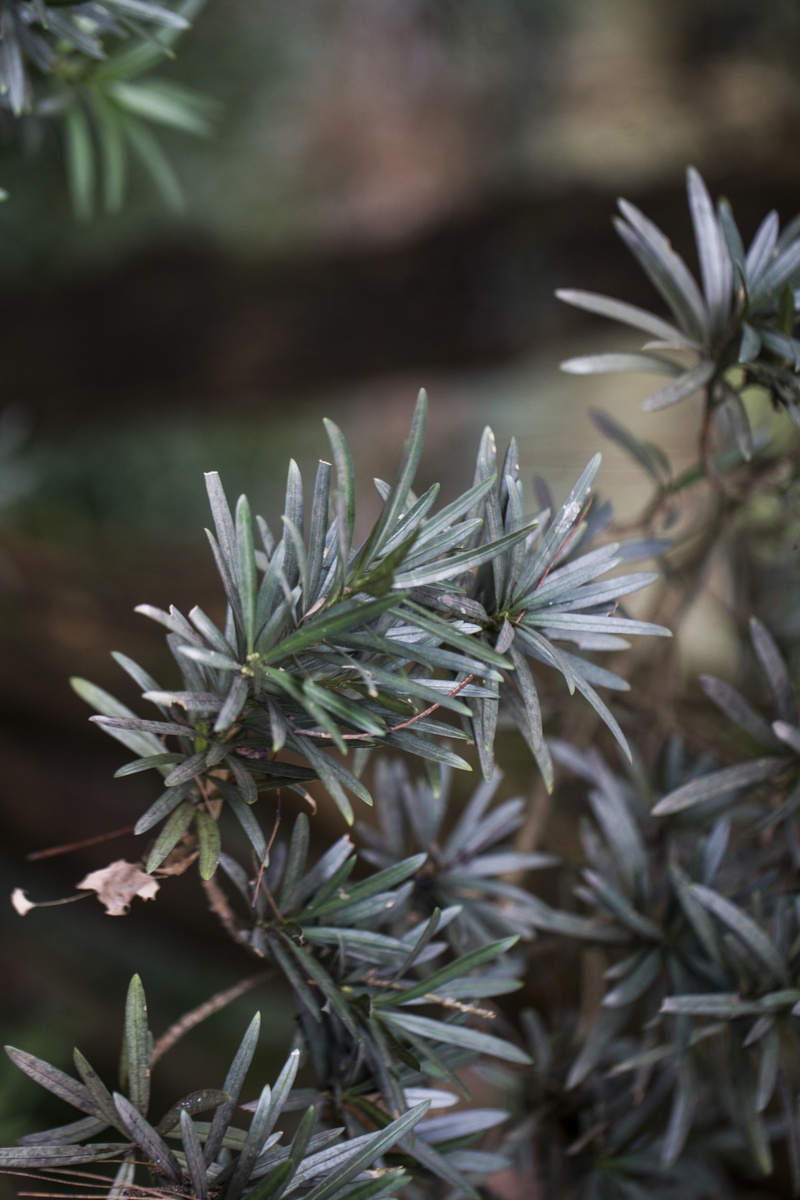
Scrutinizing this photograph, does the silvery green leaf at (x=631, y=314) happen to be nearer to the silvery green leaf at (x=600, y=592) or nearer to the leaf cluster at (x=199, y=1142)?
the silvery green leaf at (x=600, y=592)

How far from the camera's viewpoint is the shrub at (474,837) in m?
0.44

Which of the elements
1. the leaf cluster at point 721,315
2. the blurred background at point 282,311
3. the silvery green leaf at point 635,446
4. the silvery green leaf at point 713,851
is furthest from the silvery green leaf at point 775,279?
the blurred background at point 282,311

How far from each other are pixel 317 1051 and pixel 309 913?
134 millimetres

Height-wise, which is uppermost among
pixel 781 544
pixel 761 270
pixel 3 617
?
pixel 761 270

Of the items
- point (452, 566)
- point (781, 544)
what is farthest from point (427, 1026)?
point (781, 544)

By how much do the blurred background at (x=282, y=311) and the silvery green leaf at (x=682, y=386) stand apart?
786 mm

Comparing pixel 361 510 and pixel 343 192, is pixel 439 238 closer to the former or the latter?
pixel 343 192

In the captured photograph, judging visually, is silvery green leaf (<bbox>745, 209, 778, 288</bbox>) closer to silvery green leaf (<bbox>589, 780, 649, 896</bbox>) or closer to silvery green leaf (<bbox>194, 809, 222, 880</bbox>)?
silvery green leaf (<bbox>589, 780, 649, 896</bbox>)

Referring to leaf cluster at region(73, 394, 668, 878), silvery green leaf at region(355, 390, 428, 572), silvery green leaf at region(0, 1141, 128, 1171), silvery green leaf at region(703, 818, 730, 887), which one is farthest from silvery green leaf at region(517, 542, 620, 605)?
silvery green leaf at region(0, 1141, 128, 1171)

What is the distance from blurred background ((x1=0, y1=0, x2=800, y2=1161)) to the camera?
167cm

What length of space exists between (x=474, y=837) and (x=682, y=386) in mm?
445

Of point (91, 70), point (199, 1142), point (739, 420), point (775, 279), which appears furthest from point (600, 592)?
point (91, 70)

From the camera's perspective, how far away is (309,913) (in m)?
0.53

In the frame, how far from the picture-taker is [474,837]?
2.27 feet
